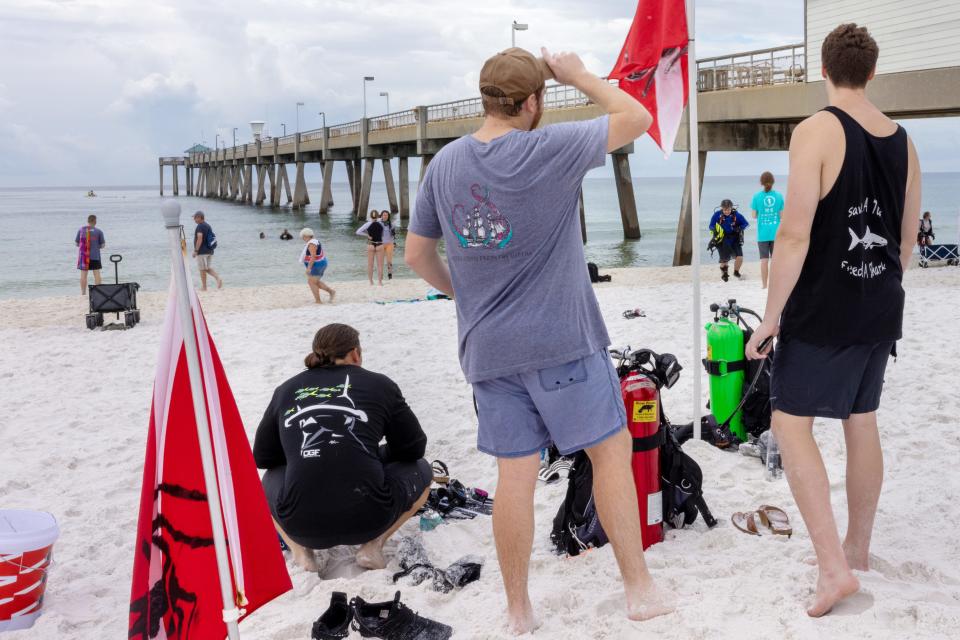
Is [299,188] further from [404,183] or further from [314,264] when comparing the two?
[314,264]

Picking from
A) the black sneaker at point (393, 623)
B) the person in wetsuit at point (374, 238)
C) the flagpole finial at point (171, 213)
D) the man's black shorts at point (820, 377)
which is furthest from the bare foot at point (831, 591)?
the person in wetsuit at point (374, 238)

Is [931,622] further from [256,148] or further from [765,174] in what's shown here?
[256,148]

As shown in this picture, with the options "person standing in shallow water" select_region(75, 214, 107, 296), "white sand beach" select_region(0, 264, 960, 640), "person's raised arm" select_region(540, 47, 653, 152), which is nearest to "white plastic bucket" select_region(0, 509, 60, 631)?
"white sand beach" select_region(0, 264, 960, 640)

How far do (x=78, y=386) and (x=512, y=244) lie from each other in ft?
19.2

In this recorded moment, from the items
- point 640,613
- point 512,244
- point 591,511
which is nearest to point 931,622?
point 640,613

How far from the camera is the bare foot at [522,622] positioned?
263cm

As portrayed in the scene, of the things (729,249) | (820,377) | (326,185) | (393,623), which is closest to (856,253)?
(820,377)

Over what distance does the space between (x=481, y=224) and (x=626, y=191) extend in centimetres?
3210

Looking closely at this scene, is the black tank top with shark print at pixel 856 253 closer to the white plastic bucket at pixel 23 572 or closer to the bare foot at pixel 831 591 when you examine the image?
the bare foot at pixel 831 591

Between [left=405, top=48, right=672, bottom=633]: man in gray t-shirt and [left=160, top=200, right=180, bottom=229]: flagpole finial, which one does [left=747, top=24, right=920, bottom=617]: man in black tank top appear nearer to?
[left=405, top=48, right=672, bottom=633]: man in gray t-shirt

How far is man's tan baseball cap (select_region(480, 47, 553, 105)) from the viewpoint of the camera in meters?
2.40

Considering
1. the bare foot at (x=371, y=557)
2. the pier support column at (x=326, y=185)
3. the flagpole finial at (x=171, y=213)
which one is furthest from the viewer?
the pier support column at (x=326, y=185)

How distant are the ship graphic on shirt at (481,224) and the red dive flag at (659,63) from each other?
2240mm

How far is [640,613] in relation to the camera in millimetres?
2594
